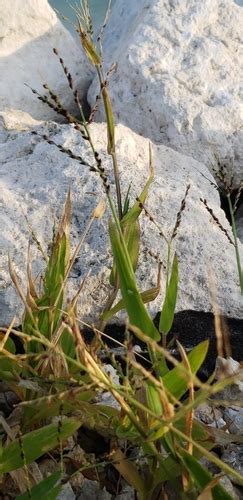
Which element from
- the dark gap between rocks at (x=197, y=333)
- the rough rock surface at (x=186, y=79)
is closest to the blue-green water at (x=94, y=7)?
the rough rock surface at (x=186, y=79)

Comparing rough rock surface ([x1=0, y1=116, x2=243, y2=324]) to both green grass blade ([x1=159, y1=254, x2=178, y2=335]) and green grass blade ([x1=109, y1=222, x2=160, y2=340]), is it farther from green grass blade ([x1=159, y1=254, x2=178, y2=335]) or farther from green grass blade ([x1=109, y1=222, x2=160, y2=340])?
green grass blade ([x1=109, y1=222, x2=160, y2=340])

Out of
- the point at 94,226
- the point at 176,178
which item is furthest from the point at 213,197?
the point at 94,226

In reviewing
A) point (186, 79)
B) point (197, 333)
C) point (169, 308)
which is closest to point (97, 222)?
point (197, 333)

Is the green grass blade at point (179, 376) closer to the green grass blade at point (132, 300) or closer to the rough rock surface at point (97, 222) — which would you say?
the green grass blade at point (132, 300)

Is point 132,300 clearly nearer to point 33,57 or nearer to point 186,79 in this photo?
point 186,79

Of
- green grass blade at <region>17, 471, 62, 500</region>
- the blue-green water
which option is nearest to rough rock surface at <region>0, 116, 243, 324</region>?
green grass blade at <region>17, 471, 62, 500</region>

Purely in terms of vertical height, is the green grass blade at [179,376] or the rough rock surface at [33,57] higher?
the rough rock surface at [33,57]
